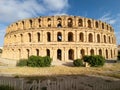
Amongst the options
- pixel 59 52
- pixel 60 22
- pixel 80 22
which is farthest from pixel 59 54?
pixel 80 22

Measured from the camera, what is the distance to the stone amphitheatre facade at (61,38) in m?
36.6

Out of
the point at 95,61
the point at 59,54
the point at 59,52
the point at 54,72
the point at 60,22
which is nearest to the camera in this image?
the point at 54,72

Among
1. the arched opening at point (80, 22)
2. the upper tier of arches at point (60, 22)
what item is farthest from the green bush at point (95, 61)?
the arched opening at point (80, 22)

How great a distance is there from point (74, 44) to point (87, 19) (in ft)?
25.6

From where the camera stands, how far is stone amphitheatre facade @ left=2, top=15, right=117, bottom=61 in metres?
36.6

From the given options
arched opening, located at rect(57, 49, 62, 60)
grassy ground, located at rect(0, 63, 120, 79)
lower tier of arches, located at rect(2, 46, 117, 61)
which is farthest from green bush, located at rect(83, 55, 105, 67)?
arched opening, located at rect(57, 49, 62, 60)

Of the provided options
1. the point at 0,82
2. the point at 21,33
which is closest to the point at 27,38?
the point at 21,33

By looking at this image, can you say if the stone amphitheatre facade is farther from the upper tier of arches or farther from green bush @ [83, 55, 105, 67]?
green bush @ [83, 55, 105, 67]

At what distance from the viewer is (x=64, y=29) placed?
122ft

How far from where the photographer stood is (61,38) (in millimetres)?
37969

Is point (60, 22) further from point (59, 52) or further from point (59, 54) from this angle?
point (59, 54)

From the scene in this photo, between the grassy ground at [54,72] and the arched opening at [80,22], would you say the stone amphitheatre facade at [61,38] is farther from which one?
the grassy ground at [54,72]

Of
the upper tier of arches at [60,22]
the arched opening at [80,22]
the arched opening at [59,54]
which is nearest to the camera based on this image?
the upper tier of arches at [60,22]

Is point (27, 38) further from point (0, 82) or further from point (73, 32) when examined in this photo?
point (0, 82)
